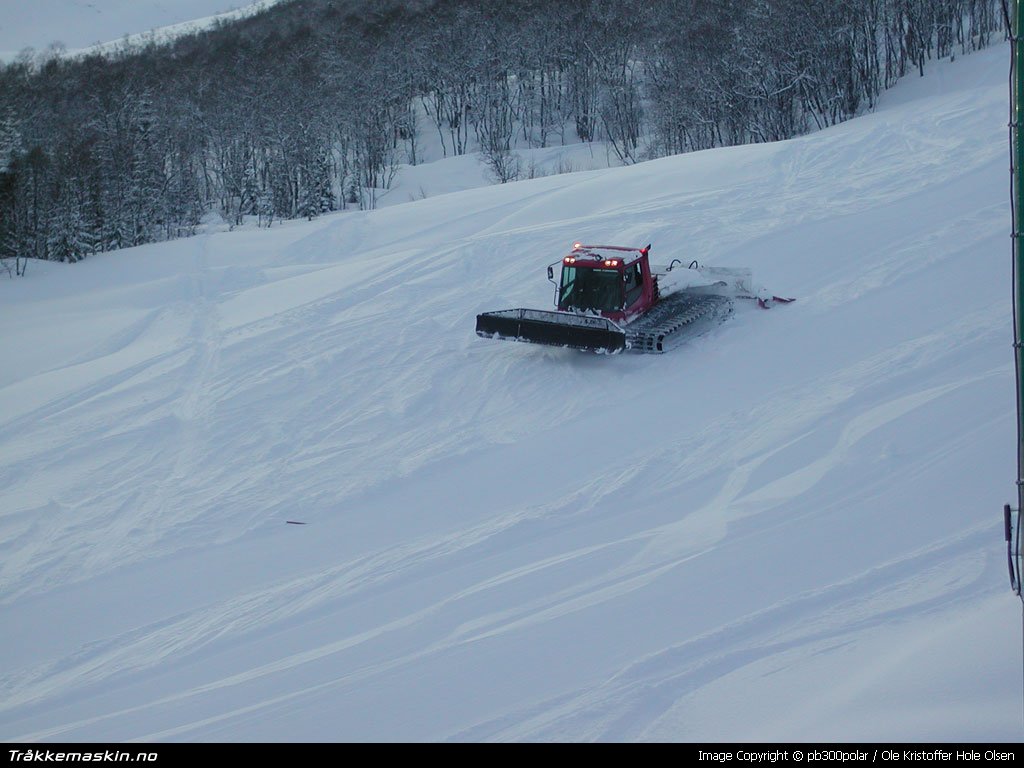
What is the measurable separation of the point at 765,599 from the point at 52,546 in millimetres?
6993

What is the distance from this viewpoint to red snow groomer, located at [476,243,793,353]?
41.3 ft

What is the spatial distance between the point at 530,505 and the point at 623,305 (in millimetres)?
4874

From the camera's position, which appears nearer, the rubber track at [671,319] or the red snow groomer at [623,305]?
the red snow groomer at [623,305]

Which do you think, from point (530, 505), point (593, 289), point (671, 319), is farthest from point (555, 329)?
point (530, 505)

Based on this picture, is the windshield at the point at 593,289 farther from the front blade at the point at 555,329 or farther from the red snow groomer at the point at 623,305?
the front blade at the point at 555,329

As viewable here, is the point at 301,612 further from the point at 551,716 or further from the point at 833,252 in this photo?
the point at 833,252

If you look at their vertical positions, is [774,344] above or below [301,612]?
above

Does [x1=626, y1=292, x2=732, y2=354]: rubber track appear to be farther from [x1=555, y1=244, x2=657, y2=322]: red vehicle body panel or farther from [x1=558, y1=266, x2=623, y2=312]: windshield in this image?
[x1=558, y1=266, x2=623, y2=312]: windshield

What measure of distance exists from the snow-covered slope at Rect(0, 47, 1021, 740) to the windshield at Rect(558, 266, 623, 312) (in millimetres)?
891

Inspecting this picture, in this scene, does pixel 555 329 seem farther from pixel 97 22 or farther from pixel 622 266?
pixel 97 22

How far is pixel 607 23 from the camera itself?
57.0 metres

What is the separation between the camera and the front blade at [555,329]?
40.7ft

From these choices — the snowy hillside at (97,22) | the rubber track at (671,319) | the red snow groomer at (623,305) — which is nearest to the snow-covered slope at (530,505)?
the rubber track at (671,319)

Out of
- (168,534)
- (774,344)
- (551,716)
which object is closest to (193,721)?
(551,716)
